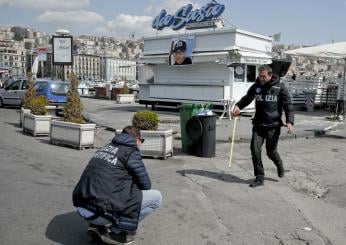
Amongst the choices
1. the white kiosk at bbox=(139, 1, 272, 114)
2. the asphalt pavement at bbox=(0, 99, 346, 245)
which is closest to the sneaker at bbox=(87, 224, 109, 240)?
the asphalt pavement at bbox=(0, 99, 346, 245)

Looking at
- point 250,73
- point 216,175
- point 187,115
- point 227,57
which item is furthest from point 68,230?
point 250,73

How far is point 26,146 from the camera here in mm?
11391

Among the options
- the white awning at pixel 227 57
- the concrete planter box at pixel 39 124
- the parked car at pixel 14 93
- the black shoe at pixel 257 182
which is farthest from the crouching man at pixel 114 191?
the parked car at pixel 14 93

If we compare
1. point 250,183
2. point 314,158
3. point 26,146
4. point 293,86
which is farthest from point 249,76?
point 250,183

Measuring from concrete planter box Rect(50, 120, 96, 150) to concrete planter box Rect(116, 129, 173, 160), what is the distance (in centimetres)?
199

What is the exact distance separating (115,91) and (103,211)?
31.9m

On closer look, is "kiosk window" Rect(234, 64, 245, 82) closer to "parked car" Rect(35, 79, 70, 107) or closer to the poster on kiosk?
the poster on kiosk

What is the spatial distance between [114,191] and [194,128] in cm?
576

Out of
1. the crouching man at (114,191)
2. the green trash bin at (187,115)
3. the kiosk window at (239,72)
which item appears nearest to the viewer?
the crouching man at (114,191)

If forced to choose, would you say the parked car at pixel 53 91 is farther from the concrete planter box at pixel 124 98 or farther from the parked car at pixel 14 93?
the concrete planter box at pixel 124 98

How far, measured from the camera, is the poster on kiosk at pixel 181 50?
2205 cm

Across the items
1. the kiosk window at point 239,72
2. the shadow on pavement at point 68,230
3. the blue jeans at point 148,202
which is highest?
the kiosk window at point 239,72

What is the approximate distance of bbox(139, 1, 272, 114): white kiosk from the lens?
20.3 metres

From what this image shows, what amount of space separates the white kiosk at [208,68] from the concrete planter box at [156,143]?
10.3 metres
